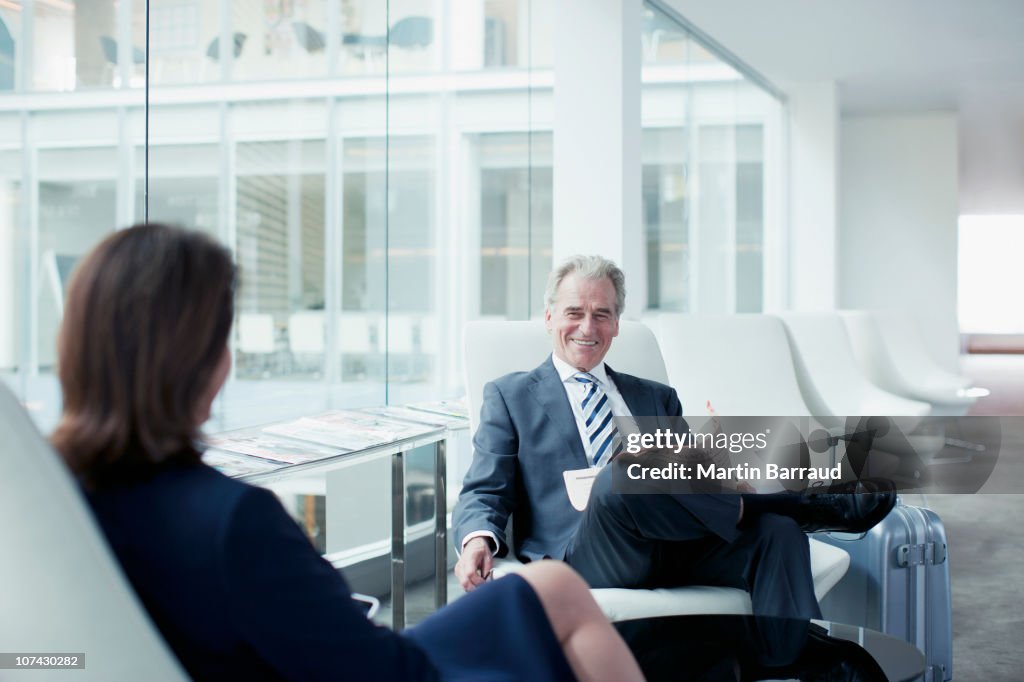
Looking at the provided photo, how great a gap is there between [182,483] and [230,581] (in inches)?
4.8

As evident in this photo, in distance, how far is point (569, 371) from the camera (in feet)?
7.86

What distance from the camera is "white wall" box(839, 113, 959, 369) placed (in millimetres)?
8734

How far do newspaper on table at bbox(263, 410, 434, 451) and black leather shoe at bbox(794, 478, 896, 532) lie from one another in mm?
967

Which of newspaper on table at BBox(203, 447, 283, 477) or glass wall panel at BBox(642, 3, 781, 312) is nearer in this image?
newspaper on table at BBox(203, 447, 283, 477)

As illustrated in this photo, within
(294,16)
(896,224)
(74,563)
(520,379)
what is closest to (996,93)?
(896,224)

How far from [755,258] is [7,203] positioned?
6.54 metres

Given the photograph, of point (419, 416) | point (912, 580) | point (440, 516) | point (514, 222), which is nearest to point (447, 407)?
point (419, 416)

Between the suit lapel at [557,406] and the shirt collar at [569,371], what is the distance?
0.08 feet

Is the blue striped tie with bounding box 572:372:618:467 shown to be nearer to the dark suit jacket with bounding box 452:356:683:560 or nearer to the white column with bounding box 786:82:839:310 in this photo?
the dark suit jacket with bounding box 452:356:683:560

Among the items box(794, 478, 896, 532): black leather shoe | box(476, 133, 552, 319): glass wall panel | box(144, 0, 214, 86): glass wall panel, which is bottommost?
box(794, 478, 896, 532): black leather shoe

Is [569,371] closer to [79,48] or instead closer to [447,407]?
[447,407]

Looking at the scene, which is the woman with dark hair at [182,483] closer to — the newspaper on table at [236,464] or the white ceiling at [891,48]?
the newspaper on table at [236,464]

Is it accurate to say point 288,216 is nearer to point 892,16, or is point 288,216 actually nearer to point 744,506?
point 744,506

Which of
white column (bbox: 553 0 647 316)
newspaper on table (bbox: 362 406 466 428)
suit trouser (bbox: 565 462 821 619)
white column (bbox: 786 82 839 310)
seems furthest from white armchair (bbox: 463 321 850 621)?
white column (bbox: 786 82 839 310)
